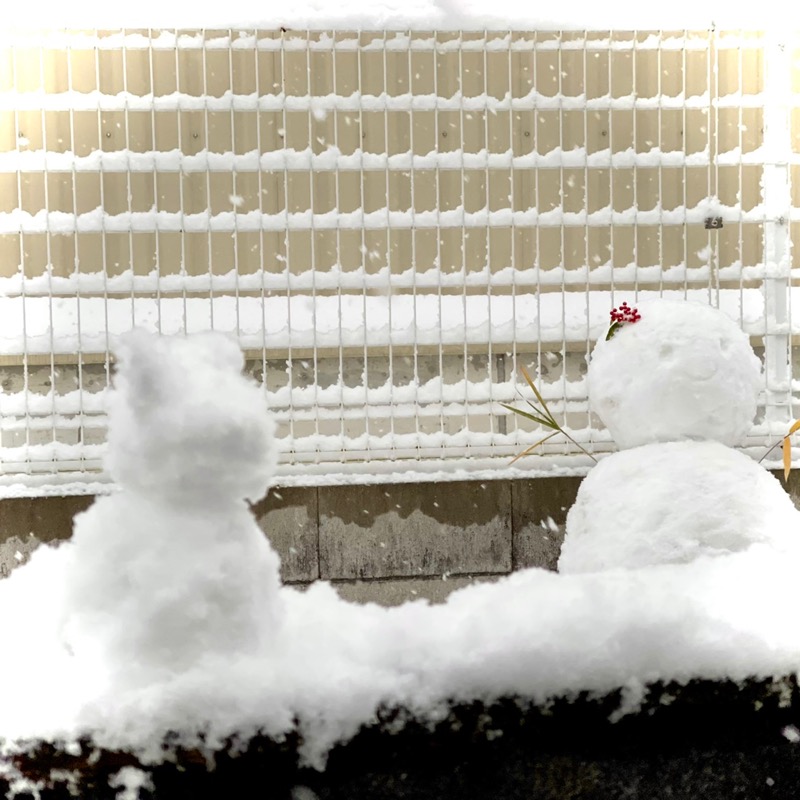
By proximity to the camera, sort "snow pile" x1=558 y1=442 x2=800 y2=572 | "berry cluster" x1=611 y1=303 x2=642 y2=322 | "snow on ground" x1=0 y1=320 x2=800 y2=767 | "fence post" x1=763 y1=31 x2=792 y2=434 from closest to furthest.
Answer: "snow on ground" x1=0 y1=320 x2=800 y2=767 < "snow pile" x1=558 y1=442 x2=800 y2=572 < "berry cluster" x1=611 y1=303 x2=642 y2=322 < "fence post" x1=763 y1=31 x2=792 y2=434

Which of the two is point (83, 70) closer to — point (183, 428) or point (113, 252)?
point (113, 252)

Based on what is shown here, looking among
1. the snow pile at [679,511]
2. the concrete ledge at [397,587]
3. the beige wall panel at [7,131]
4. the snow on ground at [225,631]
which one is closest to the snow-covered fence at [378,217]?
the beige wall panel at [7,131]

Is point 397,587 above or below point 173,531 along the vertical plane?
below

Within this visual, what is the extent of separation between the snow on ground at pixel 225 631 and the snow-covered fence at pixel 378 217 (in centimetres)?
165

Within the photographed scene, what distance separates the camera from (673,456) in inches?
70.7

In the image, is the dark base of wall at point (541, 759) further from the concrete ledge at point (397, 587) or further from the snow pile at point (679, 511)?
the concrete ledge at point (397, 587)

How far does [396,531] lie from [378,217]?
81 cm

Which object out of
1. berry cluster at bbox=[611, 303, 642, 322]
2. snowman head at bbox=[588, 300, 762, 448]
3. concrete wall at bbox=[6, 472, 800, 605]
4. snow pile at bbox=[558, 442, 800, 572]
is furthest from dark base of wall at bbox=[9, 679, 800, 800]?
concrete wall at bbox=[6, 472, 800, 605]

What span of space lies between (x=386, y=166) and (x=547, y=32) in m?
0.57

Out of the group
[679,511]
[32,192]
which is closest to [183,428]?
[679,511]

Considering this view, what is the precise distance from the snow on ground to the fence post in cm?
188

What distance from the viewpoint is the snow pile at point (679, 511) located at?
5.41 feet

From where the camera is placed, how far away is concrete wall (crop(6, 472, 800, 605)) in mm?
2668

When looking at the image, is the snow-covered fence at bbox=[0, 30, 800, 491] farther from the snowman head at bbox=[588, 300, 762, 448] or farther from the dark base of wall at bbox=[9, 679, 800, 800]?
the dark base of wall at bbox=[9, 679, 800, 800]
